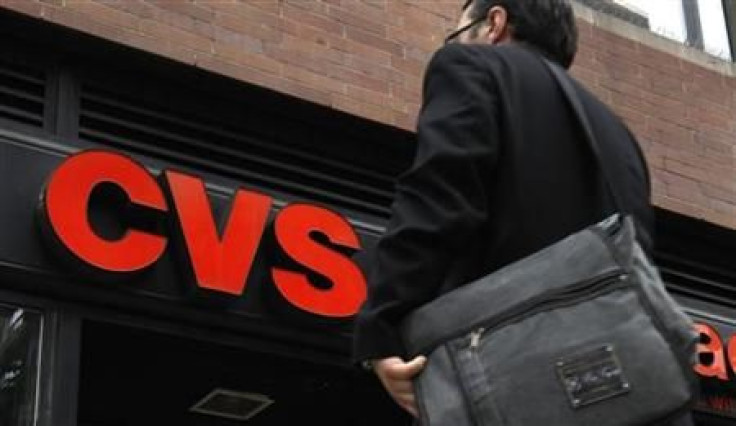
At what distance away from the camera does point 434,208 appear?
2645 mm

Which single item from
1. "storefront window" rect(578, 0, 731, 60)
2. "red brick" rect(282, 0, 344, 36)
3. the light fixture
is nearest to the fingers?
the light fixture

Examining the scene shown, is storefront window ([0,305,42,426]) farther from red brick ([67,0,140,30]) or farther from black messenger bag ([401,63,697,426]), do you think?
→ black messenger bag ([401,63,697,426])

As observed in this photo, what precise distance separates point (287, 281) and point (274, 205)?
436 millimetres

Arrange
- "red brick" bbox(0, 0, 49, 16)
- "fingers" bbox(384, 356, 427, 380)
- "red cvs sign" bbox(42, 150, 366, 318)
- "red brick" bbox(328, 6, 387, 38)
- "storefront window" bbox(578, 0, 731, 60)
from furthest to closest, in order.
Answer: "storefront window" bbox(578, 0, 731, 60) < "red brick" bbox(328, 6, 387, 38) < "red brick" bbox(0, 0, 49, 16) < "red cvs sign" bbox(42, 150, 366, 318) < "fingers" bbox(384, 356, 427, 380)

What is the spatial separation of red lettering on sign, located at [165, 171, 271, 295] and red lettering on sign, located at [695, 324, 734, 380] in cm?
300

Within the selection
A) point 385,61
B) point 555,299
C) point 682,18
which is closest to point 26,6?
point 385,61

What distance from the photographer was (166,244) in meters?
6.28

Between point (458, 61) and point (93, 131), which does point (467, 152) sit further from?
point (93, 131)

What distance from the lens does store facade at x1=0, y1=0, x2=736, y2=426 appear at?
598 cm

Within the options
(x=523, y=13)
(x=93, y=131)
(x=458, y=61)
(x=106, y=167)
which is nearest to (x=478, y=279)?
(x=458, y=61)

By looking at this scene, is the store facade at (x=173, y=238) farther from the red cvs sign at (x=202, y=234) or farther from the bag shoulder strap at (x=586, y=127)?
the bag shoulder strap at (x=586, y=127)


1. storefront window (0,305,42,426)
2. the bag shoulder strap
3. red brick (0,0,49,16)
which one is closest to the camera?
the bag shoulder strap

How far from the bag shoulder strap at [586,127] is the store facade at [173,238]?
3447 millimetres

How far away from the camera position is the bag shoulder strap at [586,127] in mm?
2793
